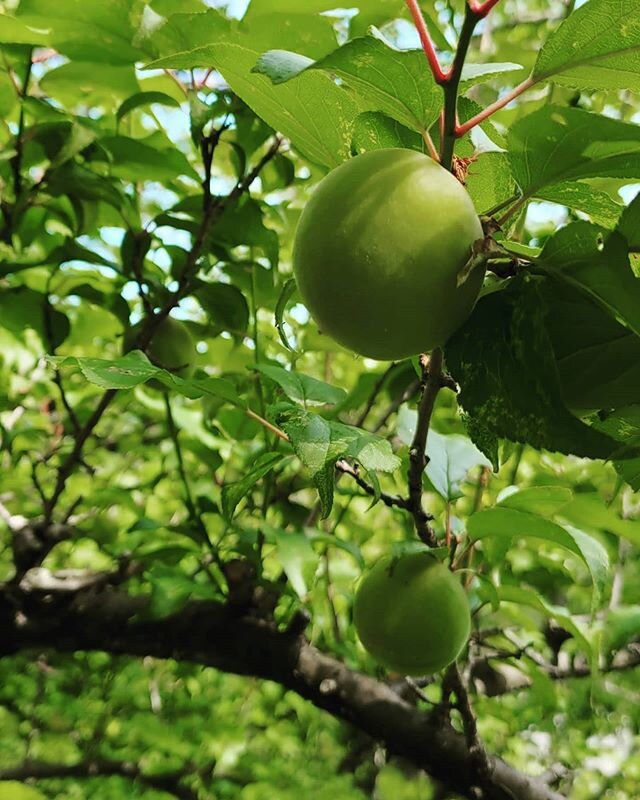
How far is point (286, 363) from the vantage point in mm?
1567

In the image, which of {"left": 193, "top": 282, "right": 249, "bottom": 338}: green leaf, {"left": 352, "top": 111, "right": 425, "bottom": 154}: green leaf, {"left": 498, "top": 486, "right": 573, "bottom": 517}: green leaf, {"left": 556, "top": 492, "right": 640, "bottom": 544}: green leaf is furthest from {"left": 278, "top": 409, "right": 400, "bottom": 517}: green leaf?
{"left": 193, "top": 282, "right": 249, "bottom": 338}: green leaf

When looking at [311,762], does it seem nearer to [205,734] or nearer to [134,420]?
[205,734]

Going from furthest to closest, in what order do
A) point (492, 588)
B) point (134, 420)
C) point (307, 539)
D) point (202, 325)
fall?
point (134, 420), point (202, 325), point (307, 539), point (492, 588)

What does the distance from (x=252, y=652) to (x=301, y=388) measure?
0.60 metres

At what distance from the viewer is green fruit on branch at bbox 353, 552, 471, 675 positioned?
0.85 meters

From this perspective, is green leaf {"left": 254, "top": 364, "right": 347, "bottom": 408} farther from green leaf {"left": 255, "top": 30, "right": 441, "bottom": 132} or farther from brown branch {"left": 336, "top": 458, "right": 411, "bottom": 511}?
green leaf {"left": 255, "top": 30, "right": 441, "bottom": 132}

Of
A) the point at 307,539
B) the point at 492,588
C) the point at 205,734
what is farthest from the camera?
the point at 205,734

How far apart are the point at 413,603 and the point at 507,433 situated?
0.39 m

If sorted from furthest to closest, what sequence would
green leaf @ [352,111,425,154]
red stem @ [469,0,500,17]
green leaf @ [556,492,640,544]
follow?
green leaf @ [556,492,640,544], green leaf @ [352,111,425,154], red stem @ [469,0,500,17]

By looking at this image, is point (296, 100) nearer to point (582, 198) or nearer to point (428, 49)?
point (428, 49)

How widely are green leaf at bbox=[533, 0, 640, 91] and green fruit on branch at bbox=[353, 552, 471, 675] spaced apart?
554mm

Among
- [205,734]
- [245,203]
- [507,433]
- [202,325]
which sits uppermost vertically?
[507,433]

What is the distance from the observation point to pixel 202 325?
1.36 meters

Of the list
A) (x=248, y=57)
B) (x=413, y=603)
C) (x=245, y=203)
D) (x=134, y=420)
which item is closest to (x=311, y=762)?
→ (x=134, y=420)
